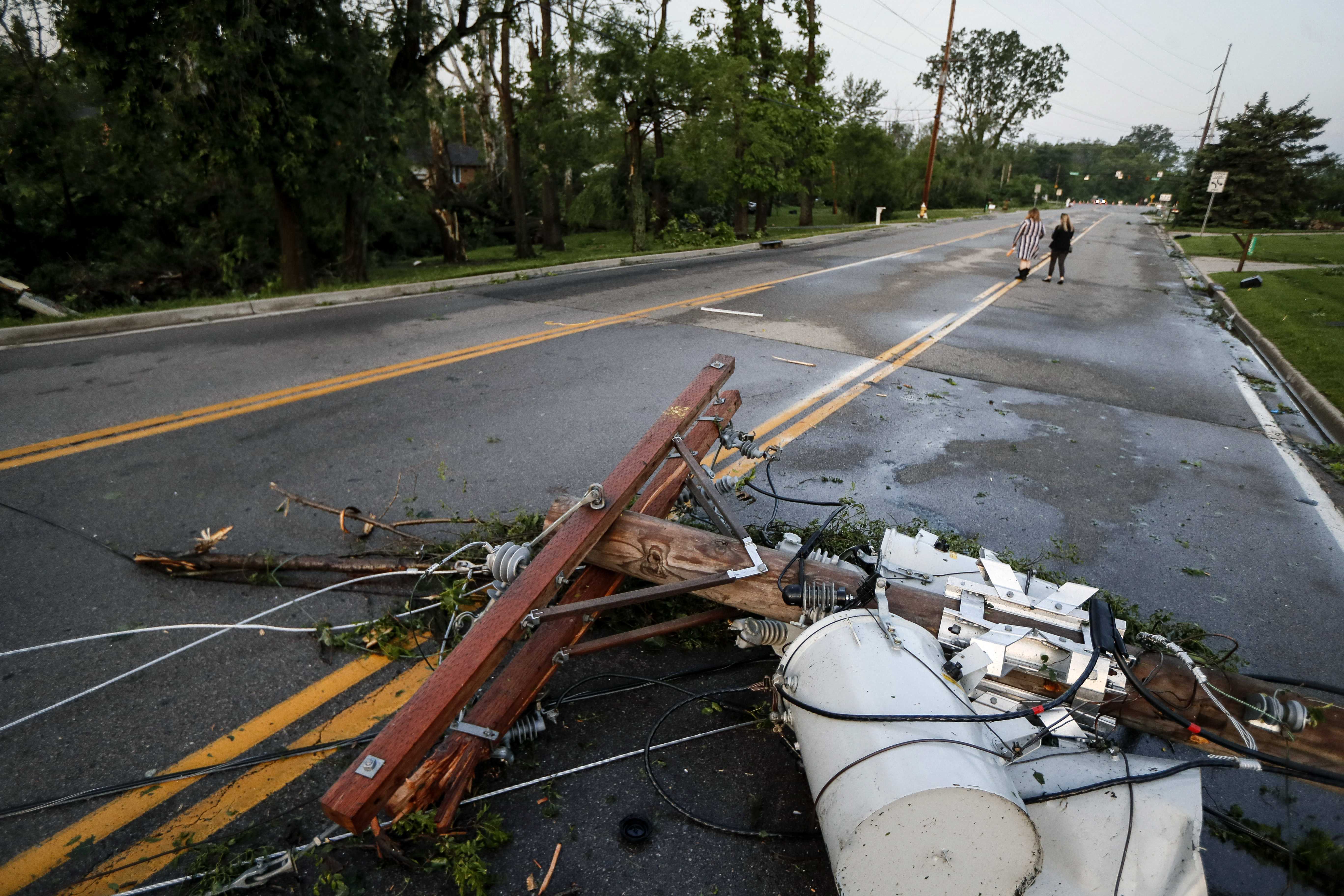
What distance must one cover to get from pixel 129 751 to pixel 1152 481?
6.44 meters

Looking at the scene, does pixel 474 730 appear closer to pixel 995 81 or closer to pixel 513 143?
pixel 513 143

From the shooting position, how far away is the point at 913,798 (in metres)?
1.71

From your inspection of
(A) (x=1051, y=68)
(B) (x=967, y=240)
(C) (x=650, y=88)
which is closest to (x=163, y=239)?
(C) (x=650, y=88)

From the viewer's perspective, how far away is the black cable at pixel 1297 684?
2.41m

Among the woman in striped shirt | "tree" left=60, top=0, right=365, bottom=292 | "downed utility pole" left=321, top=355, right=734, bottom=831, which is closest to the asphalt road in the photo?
"downed utility pole" left=321, top=355, right=734, bottom=831

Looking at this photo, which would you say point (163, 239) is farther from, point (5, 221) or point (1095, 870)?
point (1095, 870)

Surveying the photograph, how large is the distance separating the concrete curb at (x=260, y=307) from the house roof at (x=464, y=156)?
4108 cm

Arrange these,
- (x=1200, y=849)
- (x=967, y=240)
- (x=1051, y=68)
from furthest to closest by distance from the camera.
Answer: (x=1051, y=68) < (x=967, y=240) < (x=1200, y=849)

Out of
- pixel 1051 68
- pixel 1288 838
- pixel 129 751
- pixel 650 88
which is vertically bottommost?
pixel 1288 838

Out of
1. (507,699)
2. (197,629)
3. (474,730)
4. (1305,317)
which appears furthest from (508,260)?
(474,730)

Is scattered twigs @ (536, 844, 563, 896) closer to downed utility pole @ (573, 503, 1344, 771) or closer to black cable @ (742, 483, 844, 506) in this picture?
downed utility pole @ (573, 503, 1344, 771)

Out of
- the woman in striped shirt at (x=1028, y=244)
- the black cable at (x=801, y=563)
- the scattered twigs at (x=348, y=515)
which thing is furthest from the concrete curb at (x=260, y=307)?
the black cable at (x=801, y=563)

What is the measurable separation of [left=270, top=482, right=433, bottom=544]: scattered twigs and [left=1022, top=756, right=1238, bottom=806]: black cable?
3.00m

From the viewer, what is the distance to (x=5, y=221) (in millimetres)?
17484
